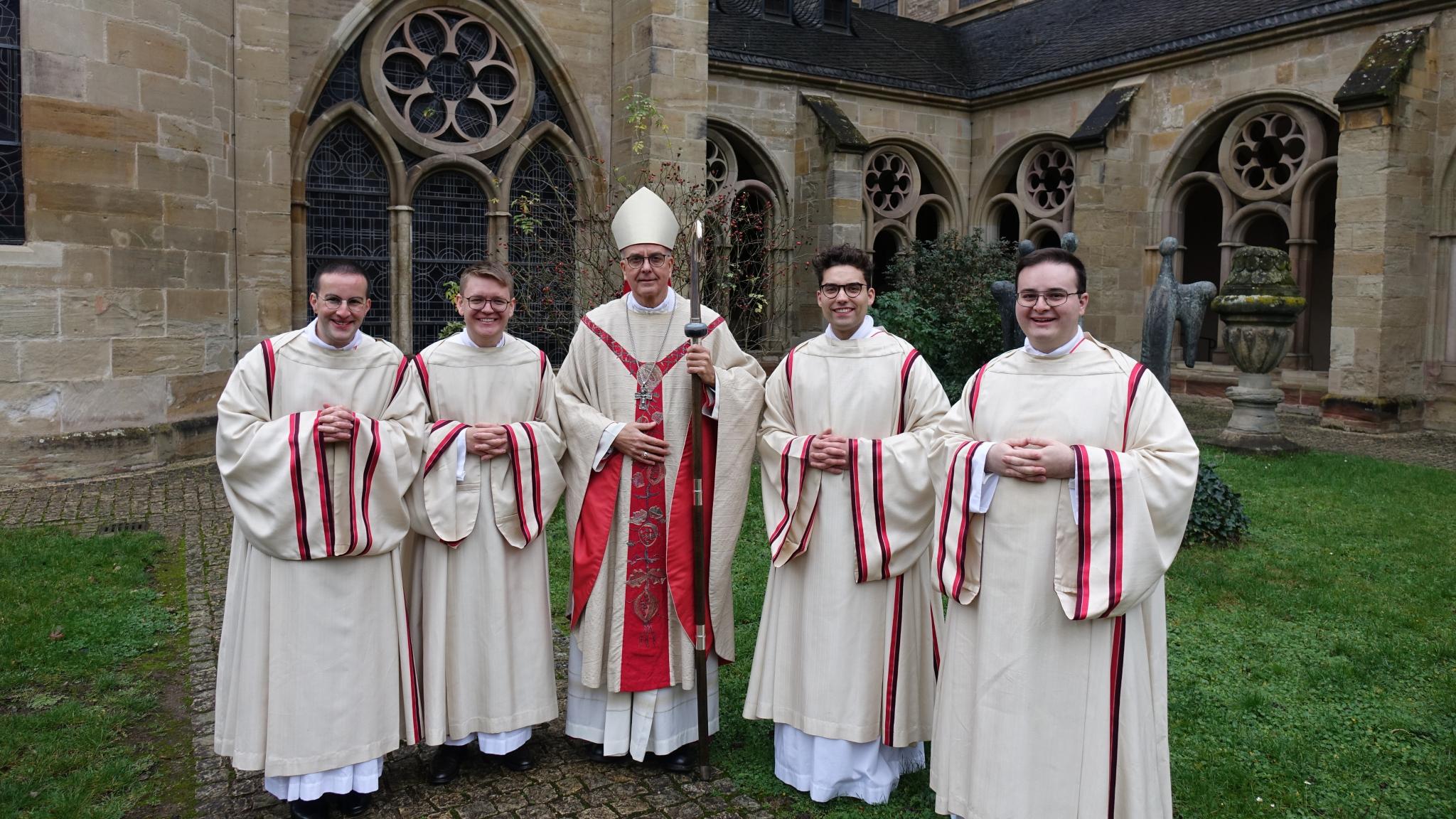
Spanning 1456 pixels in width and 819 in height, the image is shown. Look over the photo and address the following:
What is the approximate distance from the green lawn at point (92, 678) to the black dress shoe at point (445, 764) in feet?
2.57

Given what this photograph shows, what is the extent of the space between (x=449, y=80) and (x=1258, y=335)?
8.81 m

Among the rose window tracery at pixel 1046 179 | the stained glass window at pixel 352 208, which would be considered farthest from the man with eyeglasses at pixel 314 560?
the rose window tracery at pixel 1046 179

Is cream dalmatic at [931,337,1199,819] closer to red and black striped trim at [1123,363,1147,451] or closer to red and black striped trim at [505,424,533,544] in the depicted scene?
red and black striped trim at [1123,363,1147,451]

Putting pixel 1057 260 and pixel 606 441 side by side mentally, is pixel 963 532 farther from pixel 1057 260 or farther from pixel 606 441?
pixel 606 441

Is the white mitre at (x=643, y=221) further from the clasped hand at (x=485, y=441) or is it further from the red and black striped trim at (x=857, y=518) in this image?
the red and black striped trim at (x=857, y=518)

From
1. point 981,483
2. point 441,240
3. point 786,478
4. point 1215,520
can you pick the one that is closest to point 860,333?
point 786,478

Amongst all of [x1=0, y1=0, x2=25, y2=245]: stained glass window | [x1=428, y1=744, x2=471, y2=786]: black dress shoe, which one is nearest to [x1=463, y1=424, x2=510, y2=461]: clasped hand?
[x1=428, y1=744, x2=471, y2=786]: black dress shoe

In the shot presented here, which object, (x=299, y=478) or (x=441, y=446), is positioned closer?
(x=299, y=478)

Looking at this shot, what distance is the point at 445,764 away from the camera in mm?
3713

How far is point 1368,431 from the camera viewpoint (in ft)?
40.1

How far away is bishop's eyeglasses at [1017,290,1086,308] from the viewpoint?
9.56 feet

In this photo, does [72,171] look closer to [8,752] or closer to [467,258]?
[467,258]

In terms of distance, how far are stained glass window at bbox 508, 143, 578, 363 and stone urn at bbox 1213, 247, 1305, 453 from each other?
6482 mm

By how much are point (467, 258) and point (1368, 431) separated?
1036cm
